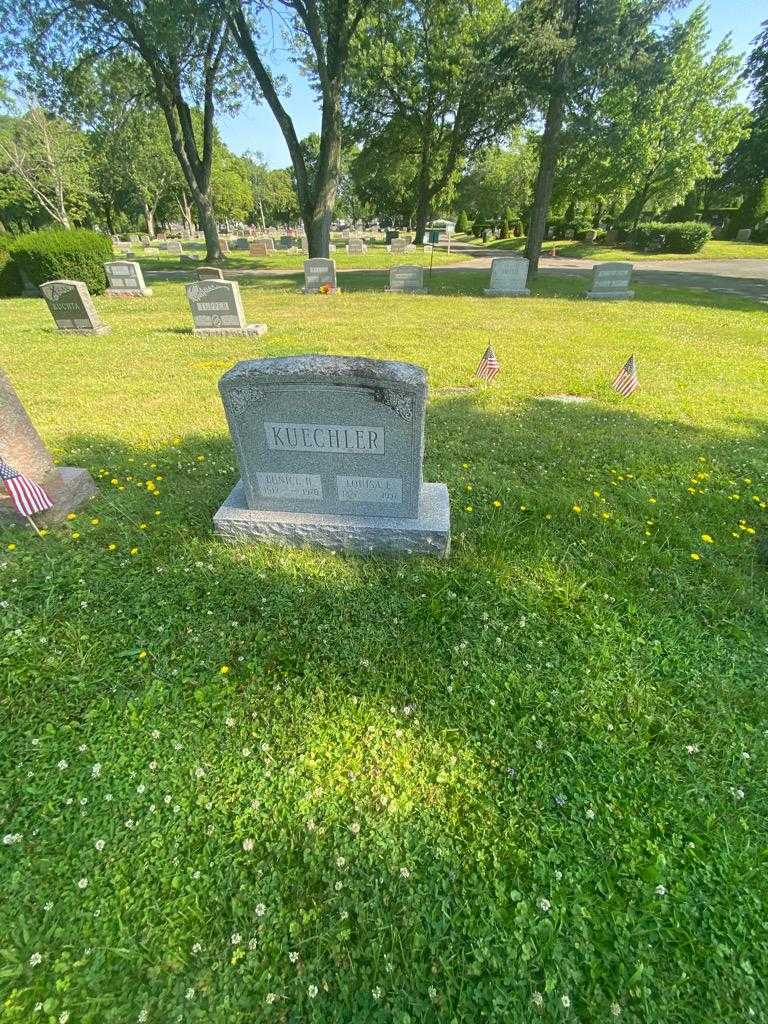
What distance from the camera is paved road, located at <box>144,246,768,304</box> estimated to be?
55.1ft

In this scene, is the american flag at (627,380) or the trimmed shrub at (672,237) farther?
the trimmed shrub at (672,237)

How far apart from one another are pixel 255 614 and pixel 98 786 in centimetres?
109

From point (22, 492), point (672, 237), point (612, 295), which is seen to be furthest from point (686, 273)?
point (22, 492)

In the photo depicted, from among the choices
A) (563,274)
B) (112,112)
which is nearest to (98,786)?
(563,274)

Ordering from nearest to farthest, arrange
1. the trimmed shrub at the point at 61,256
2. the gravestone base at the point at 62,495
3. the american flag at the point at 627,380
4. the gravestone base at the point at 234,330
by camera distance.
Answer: the gravestone base at the point at 62,495, the american flag at the point at 627,380, the gravestone base at the point at 234,330, the trimmed shrub at the point at 61,256

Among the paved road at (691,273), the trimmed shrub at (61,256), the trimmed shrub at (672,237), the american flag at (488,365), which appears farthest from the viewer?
the trimmed shrub at (672,237)

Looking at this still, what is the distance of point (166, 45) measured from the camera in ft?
43.0

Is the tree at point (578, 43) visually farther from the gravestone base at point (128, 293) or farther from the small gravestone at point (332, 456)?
the small gravestone at point (332, 456)

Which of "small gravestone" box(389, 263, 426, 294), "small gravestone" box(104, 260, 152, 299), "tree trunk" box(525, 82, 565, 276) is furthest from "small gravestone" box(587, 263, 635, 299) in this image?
"small gravestone" box(104, 260, 152, 299)

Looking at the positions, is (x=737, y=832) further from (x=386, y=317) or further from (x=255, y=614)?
(x=386, y=317)

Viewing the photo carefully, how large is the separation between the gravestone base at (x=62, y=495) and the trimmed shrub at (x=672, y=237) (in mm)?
37940

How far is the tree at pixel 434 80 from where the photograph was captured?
51.4ft

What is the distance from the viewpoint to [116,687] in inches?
92.0

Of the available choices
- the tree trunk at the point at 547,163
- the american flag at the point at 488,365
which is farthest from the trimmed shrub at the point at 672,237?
the american flag at the point at 488,365
